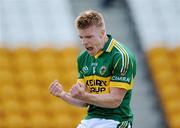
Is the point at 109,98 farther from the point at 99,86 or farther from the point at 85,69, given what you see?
the point at 85,69

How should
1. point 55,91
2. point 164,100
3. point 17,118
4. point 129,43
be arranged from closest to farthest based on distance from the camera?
point 55,91 → point 17,118 → point 164,100 → point 129,43

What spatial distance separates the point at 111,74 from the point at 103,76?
2.5 inches

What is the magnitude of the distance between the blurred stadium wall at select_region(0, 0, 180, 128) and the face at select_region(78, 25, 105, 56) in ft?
16.6

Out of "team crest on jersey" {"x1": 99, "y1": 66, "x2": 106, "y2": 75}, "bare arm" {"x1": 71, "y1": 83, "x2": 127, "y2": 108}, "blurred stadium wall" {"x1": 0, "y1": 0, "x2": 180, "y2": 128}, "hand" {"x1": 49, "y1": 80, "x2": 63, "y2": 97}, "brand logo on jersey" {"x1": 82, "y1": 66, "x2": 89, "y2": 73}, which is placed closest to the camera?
"bare arm" {"x1": 71, "y1": 83, "x2": 127, "y2": 108}

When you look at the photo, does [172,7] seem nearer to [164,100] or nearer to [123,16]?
[123,16]

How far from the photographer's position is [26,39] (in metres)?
10.9

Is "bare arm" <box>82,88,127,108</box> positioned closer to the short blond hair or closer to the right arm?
the right arm

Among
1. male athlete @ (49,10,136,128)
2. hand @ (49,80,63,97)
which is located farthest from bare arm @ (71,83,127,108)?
hand @ (49,80,63,97)

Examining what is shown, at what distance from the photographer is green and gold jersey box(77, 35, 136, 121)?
4.93 m

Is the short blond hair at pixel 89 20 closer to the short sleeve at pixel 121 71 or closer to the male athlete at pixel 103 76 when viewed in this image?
the male athlete at pixel 103 76

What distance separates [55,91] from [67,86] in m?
5.48

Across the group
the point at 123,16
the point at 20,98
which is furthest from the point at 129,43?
the point at 20,98

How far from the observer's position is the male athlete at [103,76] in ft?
15.8

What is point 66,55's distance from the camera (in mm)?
10742
